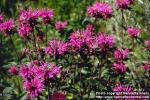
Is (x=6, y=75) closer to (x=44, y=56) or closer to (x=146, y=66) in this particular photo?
(x=44, y=56)

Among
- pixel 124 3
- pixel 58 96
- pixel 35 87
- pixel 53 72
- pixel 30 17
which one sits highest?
pixel 124 3

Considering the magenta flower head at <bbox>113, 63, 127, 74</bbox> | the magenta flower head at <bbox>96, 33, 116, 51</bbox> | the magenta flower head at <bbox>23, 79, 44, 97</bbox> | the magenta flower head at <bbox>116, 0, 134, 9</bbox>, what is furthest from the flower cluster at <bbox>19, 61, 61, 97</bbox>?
the magenta flower head at <bbox>116, 0, 134, 9</bbox>

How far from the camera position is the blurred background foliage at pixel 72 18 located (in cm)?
493

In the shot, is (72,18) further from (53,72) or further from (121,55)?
(53,72)

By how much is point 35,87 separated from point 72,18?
148 inches

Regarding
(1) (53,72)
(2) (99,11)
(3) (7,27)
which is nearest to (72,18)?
(2) (99,11)

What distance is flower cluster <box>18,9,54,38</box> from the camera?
3729 mm

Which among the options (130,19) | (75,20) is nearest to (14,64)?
(130,19)

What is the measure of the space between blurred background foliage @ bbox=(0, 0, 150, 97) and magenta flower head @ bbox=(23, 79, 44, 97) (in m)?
0.66

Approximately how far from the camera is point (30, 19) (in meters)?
3.73

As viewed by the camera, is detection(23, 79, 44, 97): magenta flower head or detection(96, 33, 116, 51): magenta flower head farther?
detection(96, 33, 116, 51): magenta flower head

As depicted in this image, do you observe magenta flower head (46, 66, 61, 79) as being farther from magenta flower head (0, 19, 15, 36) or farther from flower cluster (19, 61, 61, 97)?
magenta flower head (0, 19, 15, 36)

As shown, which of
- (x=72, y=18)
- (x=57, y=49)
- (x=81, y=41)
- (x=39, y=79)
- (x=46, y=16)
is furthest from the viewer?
(x=72, y=18)

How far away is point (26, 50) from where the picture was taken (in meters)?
4.06
